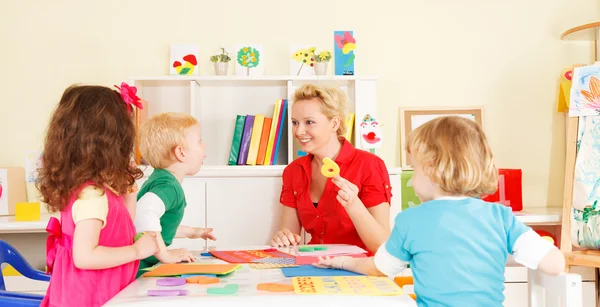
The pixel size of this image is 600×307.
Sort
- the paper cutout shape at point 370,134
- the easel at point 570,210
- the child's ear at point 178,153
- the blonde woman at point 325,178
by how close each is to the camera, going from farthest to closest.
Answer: the paper cutout shape at point 370,134
the easel at point 570,210
the blonde woman at point 325,178
the child's ear at point 178,153

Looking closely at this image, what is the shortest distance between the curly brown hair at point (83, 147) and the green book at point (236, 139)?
1.57m

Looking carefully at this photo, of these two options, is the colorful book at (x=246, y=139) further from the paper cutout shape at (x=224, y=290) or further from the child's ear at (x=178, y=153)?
the paper cutout shape at (x=224, y=290)

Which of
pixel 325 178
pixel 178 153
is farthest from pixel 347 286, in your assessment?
pixel 325 178

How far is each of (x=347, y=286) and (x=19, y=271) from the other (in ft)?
3.61

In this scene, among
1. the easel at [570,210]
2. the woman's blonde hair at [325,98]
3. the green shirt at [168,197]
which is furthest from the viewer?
the easel at [570,210]

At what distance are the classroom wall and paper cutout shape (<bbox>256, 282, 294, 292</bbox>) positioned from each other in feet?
7.24

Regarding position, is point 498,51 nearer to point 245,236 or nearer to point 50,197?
point 245,236

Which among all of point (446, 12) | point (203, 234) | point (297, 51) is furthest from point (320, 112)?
point (446, 12)

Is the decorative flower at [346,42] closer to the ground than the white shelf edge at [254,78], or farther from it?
farther from it

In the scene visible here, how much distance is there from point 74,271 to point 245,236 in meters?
1.51

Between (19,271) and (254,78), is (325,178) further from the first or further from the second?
(19,271)

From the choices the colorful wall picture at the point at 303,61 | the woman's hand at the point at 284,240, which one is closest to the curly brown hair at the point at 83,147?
the woman's hand at the point at 284,240

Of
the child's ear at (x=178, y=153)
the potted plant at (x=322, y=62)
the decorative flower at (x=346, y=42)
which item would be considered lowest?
the child's ear at (x=178, y=153)

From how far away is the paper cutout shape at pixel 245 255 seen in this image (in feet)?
5.38
